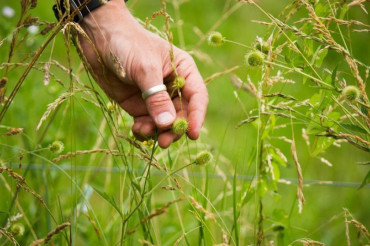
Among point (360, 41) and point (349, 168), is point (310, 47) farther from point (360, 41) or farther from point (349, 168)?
point (360, 41)

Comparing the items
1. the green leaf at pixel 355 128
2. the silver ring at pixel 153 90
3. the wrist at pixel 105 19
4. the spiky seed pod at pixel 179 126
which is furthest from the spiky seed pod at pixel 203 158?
the wrist at pixel 105 19

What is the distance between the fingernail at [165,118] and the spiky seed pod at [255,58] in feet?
0.73

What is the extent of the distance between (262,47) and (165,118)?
0.30 meters

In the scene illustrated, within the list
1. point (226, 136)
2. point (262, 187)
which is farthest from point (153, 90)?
point (226, 136)

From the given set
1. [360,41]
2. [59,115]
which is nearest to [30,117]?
[59,115]

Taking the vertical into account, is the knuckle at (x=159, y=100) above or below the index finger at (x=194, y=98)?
above

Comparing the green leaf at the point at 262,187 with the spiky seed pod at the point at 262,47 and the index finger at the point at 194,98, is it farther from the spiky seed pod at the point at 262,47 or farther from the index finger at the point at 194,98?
the spiky seed pod at the point at 262,47

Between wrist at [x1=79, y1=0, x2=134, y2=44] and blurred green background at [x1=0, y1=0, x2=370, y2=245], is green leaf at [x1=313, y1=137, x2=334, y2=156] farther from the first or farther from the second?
wrist at [x1=79, y1=0, x2=134, y2=44]

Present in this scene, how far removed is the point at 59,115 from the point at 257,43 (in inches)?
58.1

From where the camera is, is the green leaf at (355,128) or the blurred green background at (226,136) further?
the blurred green background at (226,136)

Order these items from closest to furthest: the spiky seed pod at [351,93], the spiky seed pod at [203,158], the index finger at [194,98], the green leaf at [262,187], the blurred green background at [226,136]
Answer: the spiky seed pod at [351,93] → the spiky seed pod at [203,158] → the index finger at [194,98] → the green leaf at [262,187] → the blurred green background at [226,136]

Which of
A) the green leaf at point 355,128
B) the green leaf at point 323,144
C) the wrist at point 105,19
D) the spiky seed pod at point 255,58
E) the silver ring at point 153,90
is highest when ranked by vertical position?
the wrist at point 105,19

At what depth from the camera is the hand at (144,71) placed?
1.27m

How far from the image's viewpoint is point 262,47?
50.7 inches
